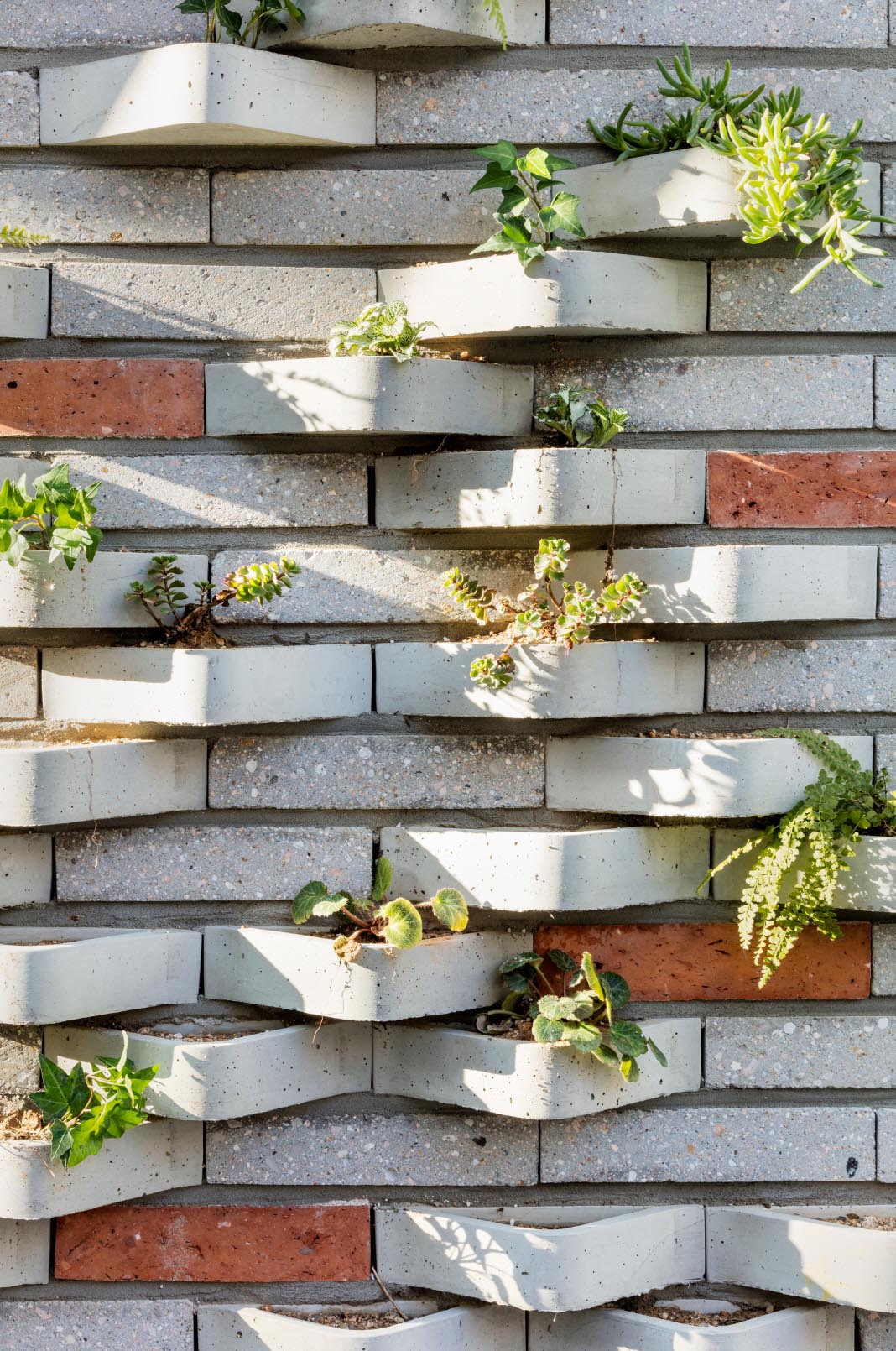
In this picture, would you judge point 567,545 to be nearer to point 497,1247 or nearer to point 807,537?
point 807,537

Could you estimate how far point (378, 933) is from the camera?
5.75 ft

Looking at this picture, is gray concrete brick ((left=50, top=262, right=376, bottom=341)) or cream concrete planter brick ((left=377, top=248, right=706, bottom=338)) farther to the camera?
gray concrete brick ((left=50, top=262, right=376, bottom=341))

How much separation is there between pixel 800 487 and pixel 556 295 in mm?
552

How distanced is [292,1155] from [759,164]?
6.13ft

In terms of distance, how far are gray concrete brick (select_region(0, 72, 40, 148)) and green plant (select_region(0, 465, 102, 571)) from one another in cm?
64

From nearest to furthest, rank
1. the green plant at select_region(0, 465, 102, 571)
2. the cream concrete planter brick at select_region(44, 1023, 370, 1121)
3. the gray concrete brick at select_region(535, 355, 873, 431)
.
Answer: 1. the green plant at select_region(0, 465, 102, 571)
2. the cream concrete planter brick at select_region(44, 1023, 370, 1121)
3. the gray concrete brick at select_region(535, 355, 873, 431)

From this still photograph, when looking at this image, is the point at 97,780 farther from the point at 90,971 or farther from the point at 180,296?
the point at 180,296

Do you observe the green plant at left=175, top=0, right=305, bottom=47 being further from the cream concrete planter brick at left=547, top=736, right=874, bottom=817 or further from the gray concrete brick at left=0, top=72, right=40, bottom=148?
the cream concrete planter brick at left=547, top=736, right=874, bottom=817

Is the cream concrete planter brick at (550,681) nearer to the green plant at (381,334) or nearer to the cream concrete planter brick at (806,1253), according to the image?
the green plant at (381,334)

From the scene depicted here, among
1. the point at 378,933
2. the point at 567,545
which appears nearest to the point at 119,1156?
the point at 378,933

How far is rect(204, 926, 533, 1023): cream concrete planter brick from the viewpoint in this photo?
174 cm

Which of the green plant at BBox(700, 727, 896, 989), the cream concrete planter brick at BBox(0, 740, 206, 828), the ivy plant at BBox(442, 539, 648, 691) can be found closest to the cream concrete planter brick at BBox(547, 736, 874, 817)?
the green plant at BBox(700, 727, 896, 989)

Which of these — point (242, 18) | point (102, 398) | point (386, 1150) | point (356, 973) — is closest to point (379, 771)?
point (356, 973)

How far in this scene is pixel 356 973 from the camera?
1.74 metres
